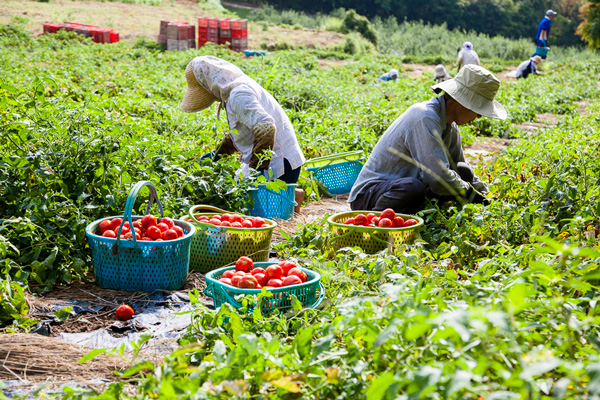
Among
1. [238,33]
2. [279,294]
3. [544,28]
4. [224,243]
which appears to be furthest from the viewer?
[544,28]

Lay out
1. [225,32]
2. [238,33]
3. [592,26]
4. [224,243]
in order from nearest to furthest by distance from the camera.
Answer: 1. [224,243]
2. [238,33]
3. [225,32]
4. [592,26]

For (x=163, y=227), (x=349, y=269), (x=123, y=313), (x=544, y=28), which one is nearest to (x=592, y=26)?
(x=544, y=28)

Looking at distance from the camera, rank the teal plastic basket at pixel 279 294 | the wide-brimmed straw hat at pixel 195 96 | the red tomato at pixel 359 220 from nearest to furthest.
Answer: the teal plastic basket at pixel 279 294
the red tomato at pixel 359 220
the wide-brimmed straw hat at pixel 195 96

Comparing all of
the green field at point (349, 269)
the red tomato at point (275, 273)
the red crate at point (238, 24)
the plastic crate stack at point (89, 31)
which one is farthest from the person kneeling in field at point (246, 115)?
the red crate at point (238, 24)

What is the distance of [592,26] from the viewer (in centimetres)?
3259

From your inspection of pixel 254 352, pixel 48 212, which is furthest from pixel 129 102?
pixel 254 352

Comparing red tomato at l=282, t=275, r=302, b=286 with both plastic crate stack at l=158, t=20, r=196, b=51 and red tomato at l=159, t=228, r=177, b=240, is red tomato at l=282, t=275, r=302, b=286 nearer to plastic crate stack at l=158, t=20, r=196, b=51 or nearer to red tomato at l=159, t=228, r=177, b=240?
red tomato at l=159, t=228, r=177, b=240

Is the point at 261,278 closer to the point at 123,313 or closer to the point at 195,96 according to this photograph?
the point at 123,313

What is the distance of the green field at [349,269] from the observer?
1544 mm

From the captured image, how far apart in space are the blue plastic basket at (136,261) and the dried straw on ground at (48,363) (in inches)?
27.9

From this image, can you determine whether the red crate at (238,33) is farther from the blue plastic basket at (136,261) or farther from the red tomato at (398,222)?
the blue plastic basket at (136,261)

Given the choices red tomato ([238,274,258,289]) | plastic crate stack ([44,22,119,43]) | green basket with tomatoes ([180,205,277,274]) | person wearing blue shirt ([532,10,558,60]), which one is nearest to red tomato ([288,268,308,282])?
red tomato ([238,274,258,289])

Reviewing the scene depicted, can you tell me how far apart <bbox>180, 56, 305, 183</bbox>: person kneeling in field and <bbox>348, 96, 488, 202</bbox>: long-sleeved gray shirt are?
651 mm

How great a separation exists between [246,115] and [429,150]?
4.21 feet
